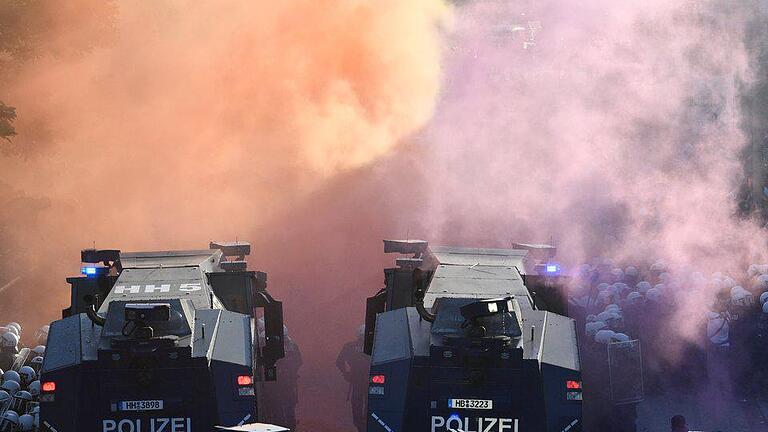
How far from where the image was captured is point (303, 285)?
95.9 ft

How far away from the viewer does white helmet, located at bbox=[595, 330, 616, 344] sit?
18800 millimetres

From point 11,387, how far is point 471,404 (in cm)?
755

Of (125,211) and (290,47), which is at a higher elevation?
(290,47)

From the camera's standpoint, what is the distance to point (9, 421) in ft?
53.6

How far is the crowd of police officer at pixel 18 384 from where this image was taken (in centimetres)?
1628

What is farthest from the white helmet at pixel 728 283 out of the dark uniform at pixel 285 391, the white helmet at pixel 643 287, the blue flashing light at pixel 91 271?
the blue flashing light at pixel 91 271

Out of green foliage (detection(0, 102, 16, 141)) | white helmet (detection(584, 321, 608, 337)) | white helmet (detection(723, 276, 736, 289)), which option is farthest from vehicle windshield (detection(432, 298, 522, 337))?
green foliage (detection(0, 102, 16, 141))

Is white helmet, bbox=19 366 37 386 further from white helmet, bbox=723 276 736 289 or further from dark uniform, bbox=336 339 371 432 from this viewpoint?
white helmet, bbox=723 276 736 289

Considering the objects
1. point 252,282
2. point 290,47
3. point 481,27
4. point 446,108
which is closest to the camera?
point 252,282

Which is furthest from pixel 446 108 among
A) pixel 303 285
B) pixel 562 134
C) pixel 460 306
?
pixel 460 306

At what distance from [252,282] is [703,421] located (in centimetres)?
728

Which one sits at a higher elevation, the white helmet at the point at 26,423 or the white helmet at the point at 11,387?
the white helmet at the point at 11,387

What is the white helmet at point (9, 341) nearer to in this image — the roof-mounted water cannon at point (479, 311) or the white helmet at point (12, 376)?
the white helmet at point (12, 376)

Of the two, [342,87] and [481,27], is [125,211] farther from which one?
[481,27]
